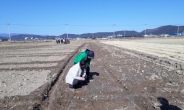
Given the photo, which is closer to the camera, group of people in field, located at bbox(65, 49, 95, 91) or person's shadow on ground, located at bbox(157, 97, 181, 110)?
person's shadow on ground, located at bbox(157, 97, 181, 110)

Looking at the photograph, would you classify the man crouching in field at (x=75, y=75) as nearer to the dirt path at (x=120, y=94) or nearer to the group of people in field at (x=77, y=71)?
the group of people in field at (x=77, y=71)

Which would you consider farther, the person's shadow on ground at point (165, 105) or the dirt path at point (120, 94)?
the dirt path at point (120, 94)

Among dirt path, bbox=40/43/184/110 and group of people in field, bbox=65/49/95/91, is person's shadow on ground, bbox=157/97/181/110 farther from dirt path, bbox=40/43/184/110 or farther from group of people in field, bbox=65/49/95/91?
group of people in field, bbox=65/49/95/91

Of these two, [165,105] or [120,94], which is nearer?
[165,105]

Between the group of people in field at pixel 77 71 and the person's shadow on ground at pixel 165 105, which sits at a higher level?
the group of people in field at pixel 77 71

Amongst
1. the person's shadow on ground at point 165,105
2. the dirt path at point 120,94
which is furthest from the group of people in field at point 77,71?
the person's shadow on ground at point 165,105

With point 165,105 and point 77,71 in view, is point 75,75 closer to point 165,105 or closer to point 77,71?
point 77,71

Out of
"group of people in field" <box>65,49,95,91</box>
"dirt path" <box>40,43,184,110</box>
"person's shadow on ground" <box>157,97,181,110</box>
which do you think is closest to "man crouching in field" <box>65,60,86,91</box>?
"group of people in field" <box>65,49,95,91</box>

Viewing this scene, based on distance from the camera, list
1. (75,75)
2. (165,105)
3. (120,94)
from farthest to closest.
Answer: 1. (75,75)
2. (120,94)
3. (165,105)

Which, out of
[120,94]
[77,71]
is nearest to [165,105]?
[120,94]

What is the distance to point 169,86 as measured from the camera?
7.12m

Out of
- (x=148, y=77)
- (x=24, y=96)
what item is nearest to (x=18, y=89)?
(x=24, y=96)

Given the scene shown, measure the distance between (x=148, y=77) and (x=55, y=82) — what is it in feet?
15.0

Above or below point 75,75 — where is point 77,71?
above
